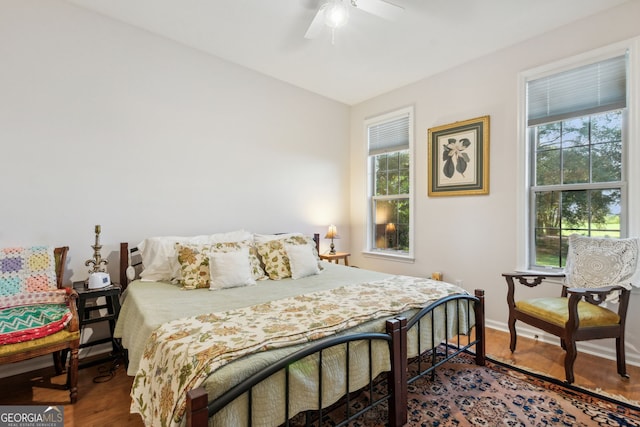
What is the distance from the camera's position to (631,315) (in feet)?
8.13

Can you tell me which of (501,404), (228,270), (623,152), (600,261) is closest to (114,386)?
(228,270)

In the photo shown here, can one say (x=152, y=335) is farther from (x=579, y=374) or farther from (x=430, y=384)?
(x=579, y=374)

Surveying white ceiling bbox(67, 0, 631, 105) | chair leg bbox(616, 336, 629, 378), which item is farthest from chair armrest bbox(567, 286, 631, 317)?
white ceiling bbox(67, 0, 631, 105)

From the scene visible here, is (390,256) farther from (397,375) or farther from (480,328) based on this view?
(397,375)

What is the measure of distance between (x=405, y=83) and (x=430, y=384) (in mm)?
3352

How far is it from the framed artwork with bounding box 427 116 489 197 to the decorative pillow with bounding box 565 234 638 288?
0.95 metres

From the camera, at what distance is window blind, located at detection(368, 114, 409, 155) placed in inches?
162

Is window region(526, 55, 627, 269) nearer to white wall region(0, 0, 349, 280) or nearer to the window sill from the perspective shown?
the window sill

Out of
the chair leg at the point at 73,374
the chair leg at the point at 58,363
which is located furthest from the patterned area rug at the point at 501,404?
the chair leg at the point at 58,363

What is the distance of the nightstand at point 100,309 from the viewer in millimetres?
2330

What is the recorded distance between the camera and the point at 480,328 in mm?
2371

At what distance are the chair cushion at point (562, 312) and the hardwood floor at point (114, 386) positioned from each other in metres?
0.39

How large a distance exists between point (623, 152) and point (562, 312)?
143 cm

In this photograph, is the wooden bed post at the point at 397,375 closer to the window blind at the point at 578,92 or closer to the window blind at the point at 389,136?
the window blind at the point at 578,92
